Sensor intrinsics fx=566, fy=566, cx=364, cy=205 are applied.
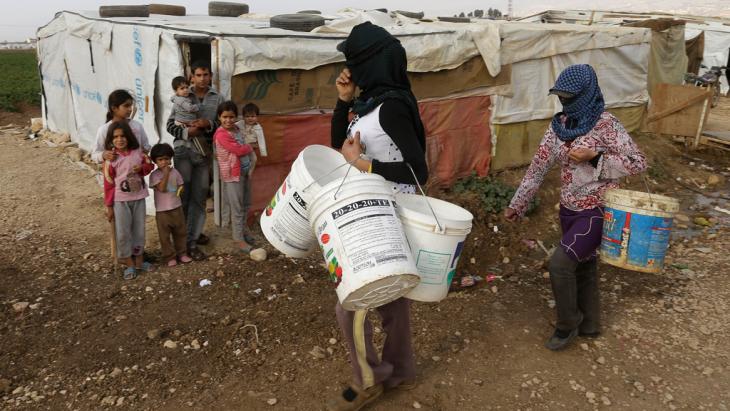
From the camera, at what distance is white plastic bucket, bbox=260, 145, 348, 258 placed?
233 cm

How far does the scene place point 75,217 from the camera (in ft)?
18.6

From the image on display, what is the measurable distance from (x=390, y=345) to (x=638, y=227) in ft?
4.76

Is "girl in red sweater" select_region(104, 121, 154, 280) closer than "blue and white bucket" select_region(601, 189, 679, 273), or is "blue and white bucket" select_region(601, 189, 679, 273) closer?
"blue and white bucket" select_region(601, 189, 679, 273)

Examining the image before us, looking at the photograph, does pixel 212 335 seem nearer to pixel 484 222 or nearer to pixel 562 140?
pixel 562 140

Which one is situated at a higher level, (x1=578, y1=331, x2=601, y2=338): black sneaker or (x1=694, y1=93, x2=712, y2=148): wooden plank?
(x1=694, y1=93, x2=712, y2=148): wooden plank

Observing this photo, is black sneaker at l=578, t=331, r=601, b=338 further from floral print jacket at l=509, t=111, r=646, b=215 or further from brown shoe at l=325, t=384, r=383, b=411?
brown shoe at l=325, t=384, r=383, b=411

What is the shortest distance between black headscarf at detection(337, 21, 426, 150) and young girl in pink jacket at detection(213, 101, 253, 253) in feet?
7.83

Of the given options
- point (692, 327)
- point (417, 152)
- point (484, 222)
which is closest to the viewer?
point (417, 152)

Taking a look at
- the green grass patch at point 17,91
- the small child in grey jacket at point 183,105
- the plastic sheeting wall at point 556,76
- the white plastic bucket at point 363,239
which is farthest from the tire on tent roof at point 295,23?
the green grass patch at point 17,91

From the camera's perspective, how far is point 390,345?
2820mm

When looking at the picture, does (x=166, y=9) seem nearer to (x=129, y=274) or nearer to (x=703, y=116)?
(x=129, y=274)

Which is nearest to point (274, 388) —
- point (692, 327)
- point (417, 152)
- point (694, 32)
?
point (417, 152)

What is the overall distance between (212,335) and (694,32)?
18.4 metres

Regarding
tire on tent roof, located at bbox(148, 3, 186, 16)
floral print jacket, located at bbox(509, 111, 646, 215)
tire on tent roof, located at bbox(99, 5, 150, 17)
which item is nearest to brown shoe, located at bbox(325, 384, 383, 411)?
floral print jacket, located at bbox(509, 111, 646, 215)
